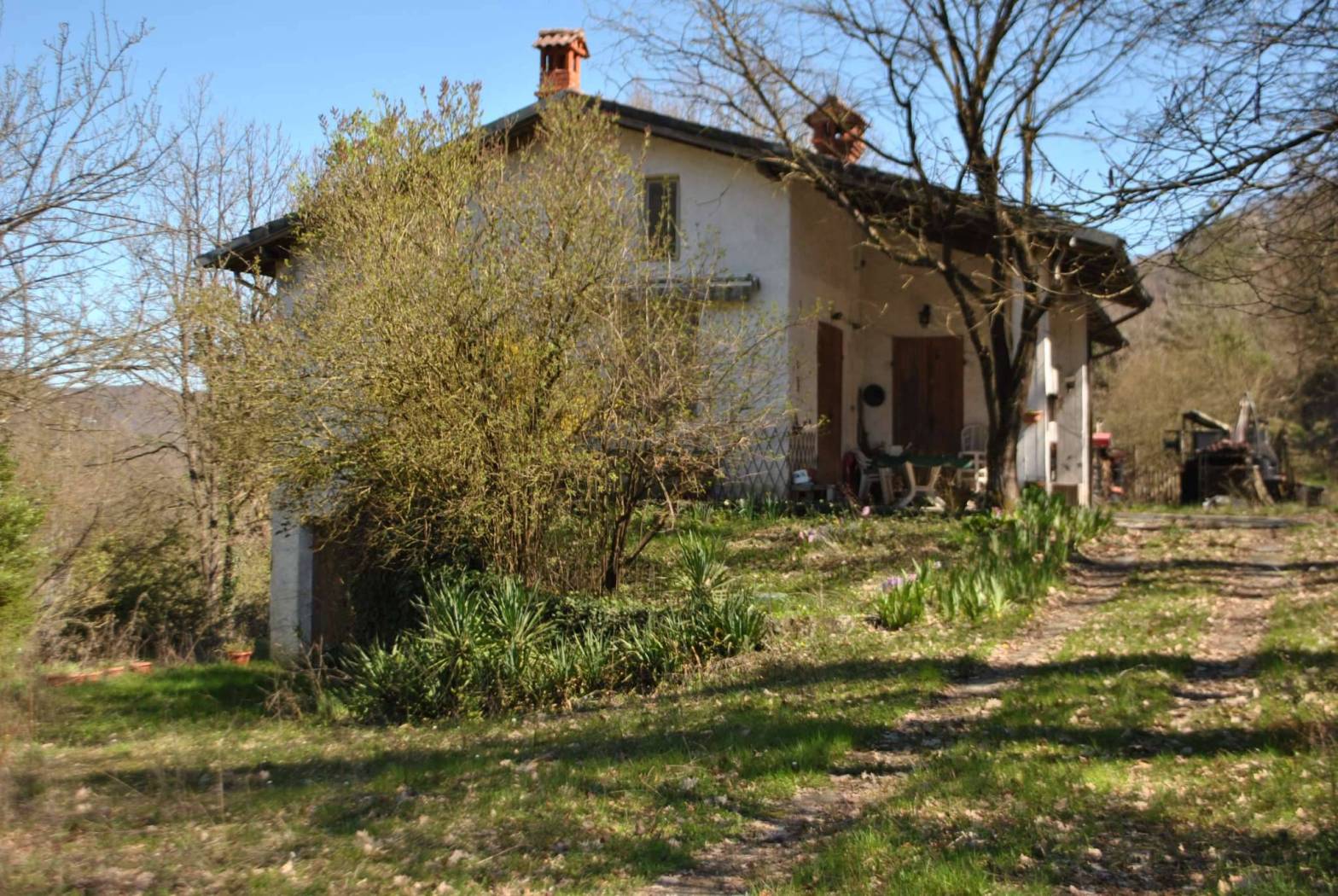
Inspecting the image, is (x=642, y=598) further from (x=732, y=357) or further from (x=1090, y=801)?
(x=1090, y=801)

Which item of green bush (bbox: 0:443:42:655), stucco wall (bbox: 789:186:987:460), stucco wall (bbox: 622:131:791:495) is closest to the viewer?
green bush (bbox: 0:443:42:655)

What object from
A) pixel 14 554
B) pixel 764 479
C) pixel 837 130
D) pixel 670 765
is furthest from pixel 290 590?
pixel 670 765

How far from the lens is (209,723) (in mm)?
10719

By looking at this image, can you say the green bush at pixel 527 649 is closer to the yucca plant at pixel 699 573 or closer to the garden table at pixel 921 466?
the yucca plant at pixel 699 573

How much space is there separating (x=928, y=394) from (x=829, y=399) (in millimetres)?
2399

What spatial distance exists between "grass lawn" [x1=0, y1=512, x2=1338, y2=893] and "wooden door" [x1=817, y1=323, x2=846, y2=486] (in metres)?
7.16

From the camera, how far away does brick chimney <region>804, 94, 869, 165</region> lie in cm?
1517

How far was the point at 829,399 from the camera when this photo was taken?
17578 millimetres

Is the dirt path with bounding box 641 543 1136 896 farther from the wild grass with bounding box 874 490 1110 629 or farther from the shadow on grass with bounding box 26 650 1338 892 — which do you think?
the wild grass with bounding box 874 490 1110 629

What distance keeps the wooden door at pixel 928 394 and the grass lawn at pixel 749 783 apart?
883 cm

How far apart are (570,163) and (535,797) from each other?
6683 millimetres

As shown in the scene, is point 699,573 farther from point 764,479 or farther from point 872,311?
point 872,311

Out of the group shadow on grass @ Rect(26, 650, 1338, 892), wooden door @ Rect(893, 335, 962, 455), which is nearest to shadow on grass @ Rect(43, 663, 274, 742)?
shadow on grass @ Rect(26, 650, 1338, 892)

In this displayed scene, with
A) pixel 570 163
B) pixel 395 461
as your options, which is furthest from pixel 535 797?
pixel 570 163
